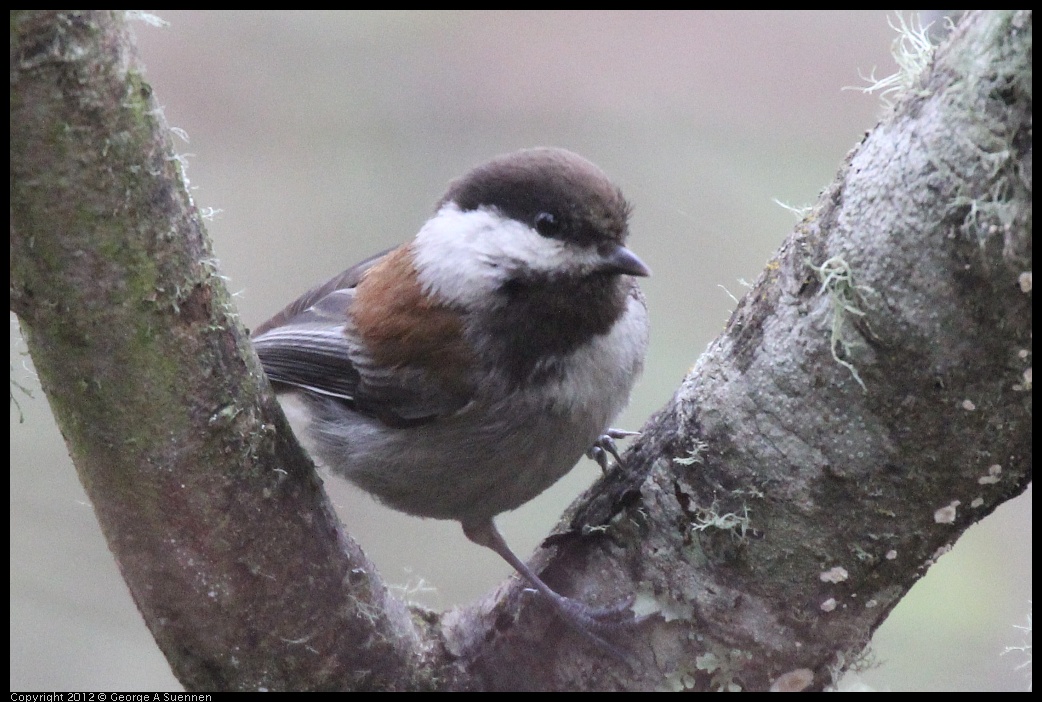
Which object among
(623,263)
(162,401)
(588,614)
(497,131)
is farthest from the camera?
(497,131)

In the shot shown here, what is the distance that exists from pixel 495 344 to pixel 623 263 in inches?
14.9

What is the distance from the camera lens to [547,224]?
233 cm

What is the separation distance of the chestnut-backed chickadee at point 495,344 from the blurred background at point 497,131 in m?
1.22

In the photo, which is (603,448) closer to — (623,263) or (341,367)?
(623,263)

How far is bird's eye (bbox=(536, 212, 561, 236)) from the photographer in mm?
2326

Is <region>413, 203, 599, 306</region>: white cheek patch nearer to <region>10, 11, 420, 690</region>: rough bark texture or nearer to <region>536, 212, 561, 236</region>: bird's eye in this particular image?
<region>536, 212, 561, 236</region>: bird's eye

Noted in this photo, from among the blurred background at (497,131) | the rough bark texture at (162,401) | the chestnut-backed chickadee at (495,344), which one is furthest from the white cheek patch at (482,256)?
the blurred background at (497,131)

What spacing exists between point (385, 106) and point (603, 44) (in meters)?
1.01

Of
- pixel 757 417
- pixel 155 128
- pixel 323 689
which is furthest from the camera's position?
pixel 323 689

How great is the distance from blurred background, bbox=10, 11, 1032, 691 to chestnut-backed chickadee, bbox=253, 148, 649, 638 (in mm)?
1217

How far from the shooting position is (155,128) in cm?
155

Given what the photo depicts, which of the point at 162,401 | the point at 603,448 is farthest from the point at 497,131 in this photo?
the point at 162,401

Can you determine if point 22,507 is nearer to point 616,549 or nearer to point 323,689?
point 323,689
